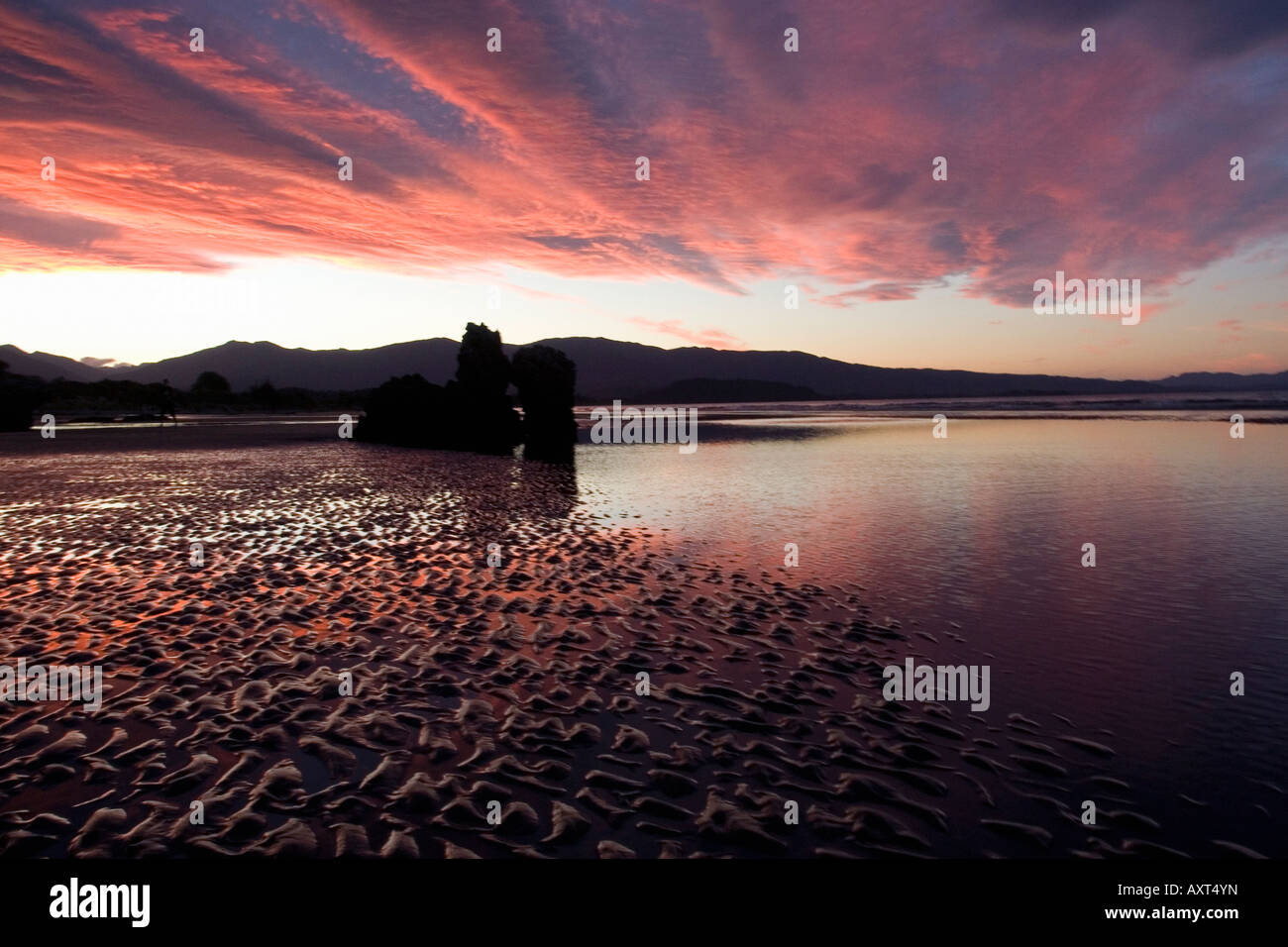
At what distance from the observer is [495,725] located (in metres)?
7.70

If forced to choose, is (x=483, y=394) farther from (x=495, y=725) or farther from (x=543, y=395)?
(x=495, y=725)

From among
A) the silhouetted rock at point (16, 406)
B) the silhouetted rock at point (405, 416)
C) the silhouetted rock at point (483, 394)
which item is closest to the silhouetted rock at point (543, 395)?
the silhouetted rock at point (483, 394)

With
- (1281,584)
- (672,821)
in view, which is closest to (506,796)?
(672,821)

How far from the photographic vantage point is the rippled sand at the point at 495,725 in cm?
572

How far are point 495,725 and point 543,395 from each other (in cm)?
5619

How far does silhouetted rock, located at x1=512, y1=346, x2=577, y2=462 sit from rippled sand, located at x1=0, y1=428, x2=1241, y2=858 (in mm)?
46654

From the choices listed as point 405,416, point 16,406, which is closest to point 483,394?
point 405,416

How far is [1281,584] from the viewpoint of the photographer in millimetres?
13219

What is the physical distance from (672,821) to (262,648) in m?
7.35

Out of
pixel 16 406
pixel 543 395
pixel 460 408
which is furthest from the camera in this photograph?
pixel 16 406

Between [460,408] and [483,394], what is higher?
[483,394]

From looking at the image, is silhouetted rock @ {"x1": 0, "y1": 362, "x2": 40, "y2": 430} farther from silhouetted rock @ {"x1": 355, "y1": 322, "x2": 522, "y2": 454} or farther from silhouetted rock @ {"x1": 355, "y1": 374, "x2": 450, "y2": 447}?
silhouetted rock @ {"x1": 355, "y1": 374, "x2": 450, "y2": 447}

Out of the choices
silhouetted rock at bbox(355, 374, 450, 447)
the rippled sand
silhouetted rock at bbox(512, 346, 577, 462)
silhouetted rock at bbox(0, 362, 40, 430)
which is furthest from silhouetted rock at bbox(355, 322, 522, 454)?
silhouetted rock at bbox(0, 362, 40, 430)
